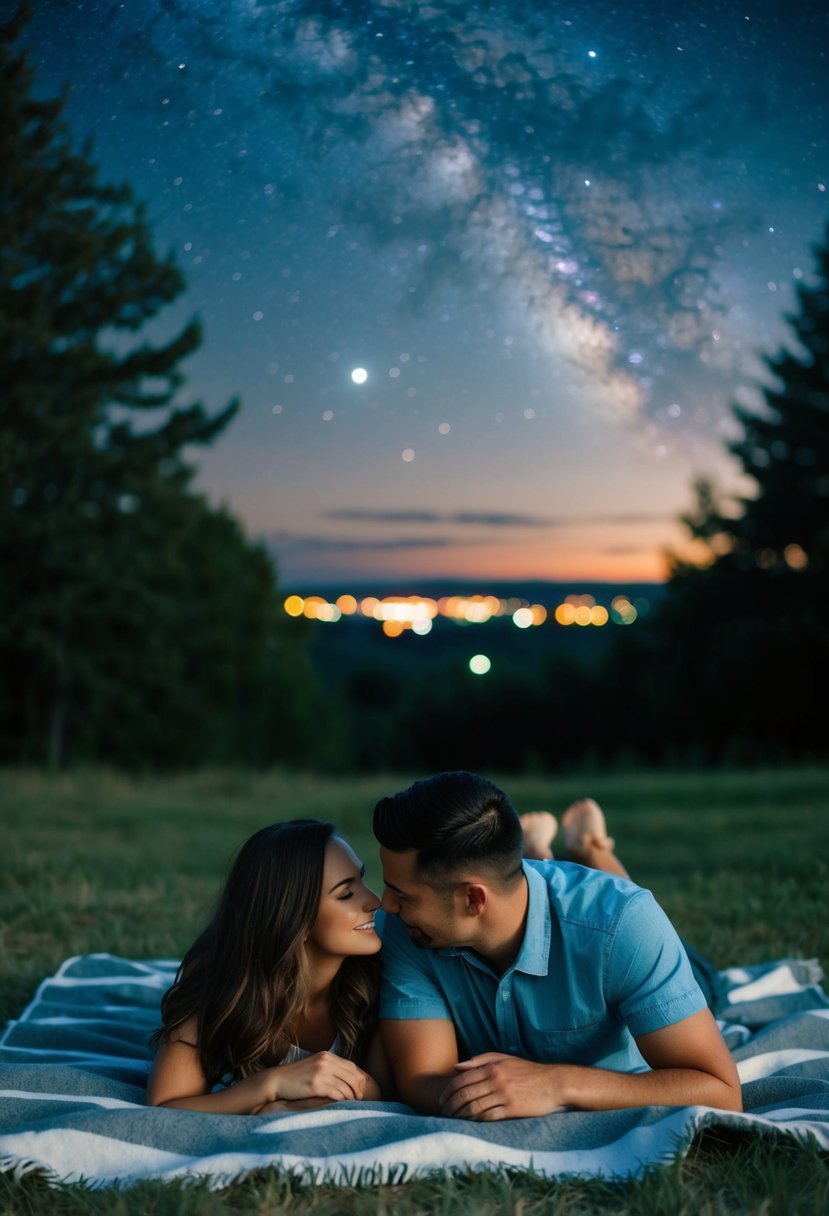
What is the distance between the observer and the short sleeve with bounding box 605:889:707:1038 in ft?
9.05

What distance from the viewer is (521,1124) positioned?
2857 mm

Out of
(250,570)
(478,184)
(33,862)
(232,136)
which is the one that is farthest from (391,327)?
(250,570)

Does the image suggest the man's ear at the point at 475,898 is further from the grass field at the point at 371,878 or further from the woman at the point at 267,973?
the grass field at the point at 371,878

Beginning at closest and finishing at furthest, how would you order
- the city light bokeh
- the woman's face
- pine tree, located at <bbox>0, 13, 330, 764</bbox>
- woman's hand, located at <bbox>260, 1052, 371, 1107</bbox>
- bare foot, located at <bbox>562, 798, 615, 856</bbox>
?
woman's hand, located at <bbox>260, 1052, 371, 1107</bbox>, the woman's face, bare foot, located at <bbox>562, 798, 615, 856</bbox>, pine tree, located at <bbox>0, 13, 330, 764</bbox>, the city light bokeh

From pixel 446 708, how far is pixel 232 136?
45829mm

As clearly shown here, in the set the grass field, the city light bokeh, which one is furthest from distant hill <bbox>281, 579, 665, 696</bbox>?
the grass field

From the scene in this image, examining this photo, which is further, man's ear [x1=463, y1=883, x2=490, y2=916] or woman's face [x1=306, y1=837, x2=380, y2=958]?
woman's face [x1=306, y1=837, x2=380, y2=958]

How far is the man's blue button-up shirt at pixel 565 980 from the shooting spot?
9.18 feet

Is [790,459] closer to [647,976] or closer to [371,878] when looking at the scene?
[371,878]

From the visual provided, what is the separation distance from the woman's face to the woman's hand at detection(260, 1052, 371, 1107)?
312mm

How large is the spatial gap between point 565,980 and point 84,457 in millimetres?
21683

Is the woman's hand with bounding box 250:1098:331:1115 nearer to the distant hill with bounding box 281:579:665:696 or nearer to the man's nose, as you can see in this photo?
the man's nose

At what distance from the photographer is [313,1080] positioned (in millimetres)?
3033

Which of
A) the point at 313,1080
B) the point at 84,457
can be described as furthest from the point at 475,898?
the point at 84,457
